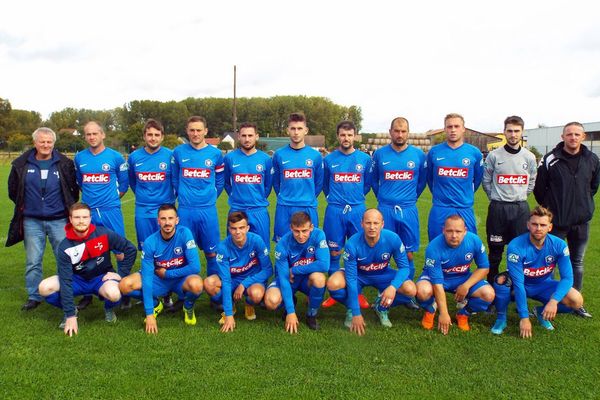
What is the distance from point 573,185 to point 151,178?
4.19 metres

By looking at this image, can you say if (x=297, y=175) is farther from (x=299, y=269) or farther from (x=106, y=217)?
(x=106, y=217)

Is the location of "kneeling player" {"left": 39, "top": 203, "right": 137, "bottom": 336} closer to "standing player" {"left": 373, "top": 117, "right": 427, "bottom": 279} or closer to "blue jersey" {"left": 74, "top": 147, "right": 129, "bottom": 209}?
"blue jersey" {"left": 74, "top": 147, "right": 129, "bottom": 209}

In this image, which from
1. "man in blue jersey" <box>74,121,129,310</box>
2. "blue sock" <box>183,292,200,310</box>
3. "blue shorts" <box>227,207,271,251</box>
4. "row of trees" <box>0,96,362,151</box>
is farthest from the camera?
"row of trees" <box>0,96,362,151</box>

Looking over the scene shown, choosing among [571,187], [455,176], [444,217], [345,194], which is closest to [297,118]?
[345,194]

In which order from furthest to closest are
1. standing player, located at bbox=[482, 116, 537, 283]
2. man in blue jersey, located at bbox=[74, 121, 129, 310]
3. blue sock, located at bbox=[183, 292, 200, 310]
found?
1. man in blue jersey, located at bbox=[74, 121, 129, 310]
2. standing player, located at bbox=[482, 116, 537, 283]
3. blue sock, located at bbox=[183, 292, 200, 310]

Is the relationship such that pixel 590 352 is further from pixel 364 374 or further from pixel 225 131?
pixel 225 131

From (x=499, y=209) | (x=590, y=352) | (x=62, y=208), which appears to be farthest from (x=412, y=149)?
(x=62, y=208)

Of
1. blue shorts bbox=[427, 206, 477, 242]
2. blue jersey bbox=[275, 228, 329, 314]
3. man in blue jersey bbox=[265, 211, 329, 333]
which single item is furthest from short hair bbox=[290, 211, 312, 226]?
blue shorts bbox=[427, 206, 477, 242]

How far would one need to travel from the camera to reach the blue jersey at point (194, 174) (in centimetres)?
487

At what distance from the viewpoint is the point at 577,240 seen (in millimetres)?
4500

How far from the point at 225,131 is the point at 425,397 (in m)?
74.5

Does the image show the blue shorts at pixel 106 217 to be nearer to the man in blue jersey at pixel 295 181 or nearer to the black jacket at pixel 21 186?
the black jacket at pixel 21 186

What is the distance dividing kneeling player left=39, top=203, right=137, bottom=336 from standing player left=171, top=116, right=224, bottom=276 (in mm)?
788

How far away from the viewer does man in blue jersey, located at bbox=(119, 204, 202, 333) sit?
405cm
